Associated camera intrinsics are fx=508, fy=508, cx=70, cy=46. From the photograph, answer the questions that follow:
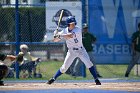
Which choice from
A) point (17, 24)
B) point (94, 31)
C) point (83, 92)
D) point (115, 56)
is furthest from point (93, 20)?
point (83, 92)

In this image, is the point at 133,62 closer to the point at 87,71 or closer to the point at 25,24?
the point at 87,71

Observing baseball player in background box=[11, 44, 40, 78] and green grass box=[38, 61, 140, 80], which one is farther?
green grass box=[38, 61, 140, 80]

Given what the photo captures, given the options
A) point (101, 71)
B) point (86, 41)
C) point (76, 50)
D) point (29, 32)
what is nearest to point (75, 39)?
point (76, 50)

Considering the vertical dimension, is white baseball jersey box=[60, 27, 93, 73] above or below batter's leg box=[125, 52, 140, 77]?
above

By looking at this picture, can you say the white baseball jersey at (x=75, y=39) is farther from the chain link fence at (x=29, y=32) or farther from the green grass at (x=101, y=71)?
the chain link fence at (x=29, y=32)

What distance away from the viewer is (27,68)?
15281 mm

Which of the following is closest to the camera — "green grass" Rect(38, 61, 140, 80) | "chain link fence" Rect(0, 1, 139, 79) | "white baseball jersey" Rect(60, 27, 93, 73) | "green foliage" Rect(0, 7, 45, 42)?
"white baseball jersey" Rect(60, 27, 93, 73)

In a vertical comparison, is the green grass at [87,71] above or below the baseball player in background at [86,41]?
below

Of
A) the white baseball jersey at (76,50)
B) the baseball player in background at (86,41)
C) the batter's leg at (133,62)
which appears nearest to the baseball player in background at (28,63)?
the baseball player in background at (86,41)

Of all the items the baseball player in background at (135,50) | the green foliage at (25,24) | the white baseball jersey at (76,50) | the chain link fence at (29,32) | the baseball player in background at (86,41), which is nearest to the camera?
the white baseball jersey at (76,50)

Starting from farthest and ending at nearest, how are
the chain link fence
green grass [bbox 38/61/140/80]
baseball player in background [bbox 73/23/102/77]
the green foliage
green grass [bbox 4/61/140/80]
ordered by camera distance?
1. the green foliage
2. the chain link fence
3. green grass [bbox 38/61/140/80]
4. green grass [bbox 4/61/140/80]
5. baseball player in background [bbox 73/23/102/77]

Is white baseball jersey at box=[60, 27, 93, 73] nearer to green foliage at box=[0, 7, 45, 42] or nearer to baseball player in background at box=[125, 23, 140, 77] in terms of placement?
baseball player in background at box=[125, 23, 140, 77]

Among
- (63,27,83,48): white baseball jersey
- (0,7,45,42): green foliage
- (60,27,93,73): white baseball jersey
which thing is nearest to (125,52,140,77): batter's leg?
(0,7,45,42): green foliage

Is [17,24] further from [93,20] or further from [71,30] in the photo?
[71,30]
